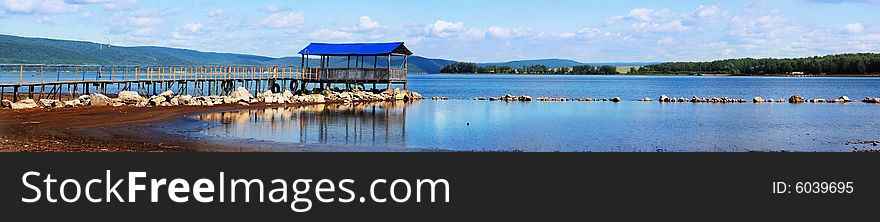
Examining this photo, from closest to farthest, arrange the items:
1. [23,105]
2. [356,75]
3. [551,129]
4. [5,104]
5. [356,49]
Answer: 1. [551,129]
2. [23,105]
3. [5,104]
4. [356,75]
5. [356,49]

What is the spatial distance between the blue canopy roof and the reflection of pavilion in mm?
13965

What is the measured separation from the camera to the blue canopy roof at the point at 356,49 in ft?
194

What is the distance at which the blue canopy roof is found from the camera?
59000 mm

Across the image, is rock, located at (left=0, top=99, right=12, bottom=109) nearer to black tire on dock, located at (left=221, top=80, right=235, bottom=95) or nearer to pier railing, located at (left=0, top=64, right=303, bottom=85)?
pier railing, located at (left=0, top=64, right=303, bottom=85)

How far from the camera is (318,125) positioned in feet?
105

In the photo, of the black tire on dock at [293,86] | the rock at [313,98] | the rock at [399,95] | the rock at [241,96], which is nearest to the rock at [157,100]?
the rock at [241,96]

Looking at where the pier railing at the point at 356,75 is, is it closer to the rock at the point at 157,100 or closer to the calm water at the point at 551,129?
the calm water at the point at 551,129

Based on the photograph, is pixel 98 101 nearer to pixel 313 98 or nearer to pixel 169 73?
pixel 313 98

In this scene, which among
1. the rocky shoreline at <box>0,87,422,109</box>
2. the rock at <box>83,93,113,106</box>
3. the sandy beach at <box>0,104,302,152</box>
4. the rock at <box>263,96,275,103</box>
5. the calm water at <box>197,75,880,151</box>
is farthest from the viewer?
the rock at <box>263,96,275,103</box>

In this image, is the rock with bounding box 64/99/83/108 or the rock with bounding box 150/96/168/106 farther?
the rock with bounding box 150/96/168/106

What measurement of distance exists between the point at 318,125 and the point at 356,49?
2840 cm

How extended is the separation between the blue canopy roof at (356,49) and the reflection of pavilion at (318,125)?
45.8 feet

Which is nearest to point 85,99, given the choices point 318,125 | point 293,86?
point 318,125

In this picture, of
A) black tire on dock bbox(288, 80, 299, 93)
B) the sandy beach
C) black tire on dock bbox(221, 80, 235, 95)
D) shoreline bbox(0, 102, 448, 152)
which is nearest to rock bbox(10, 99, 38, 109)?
shoreline bbox(0, 102, 448, 152)
